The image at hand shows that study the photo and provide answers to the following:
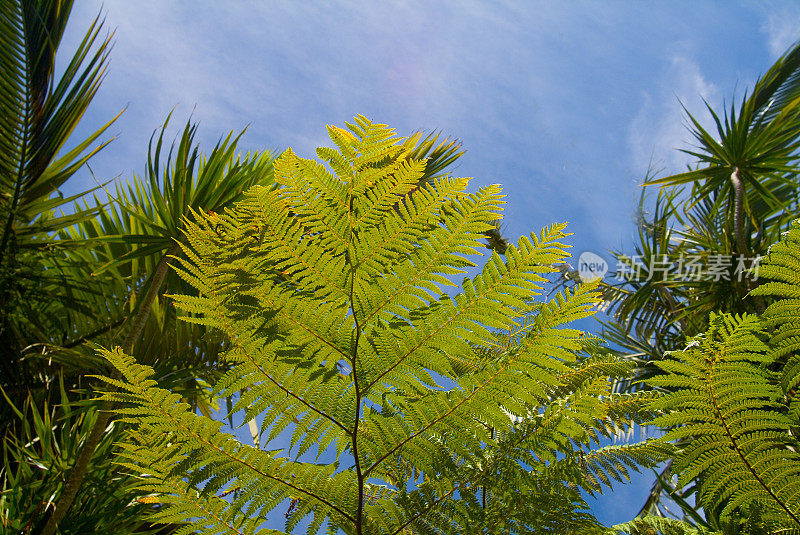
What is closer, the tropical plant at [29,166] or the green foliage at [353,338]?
the green foliage at [353,338]

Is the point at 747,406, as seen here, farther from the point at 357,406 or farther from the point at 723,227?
the point at 723,227

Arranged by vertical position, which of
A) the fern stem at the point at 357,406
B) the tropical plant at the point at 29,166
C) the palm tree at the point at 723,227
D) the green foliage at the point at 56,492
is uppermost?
the palm tree at the point at 723,227

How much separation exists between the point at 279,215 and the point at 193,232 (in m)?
0.18

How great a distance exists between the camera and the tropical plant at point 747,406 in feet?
2.74

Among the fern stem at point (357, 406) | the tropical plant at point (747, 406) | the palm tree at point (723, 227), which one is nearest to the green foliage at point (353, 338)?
the fern stem at point (357, 406)

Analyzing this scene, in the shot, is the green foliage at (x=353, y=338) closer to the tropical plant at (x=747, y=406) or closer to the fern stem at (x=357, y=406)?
the fern stem at (x=357, y=406)

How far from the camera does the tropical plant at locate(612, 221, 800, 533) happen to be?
83 centimetres

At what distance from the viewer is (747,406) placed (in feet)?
2.79

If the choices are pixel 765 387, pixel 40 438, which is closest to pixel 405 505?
pixel 765 387

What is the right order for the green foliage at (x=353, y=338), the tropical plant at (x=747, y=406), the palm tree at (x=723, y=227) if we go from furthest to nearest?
1. the palm tree at (x=723, y=227)
2. the tropical plant at (x=747, y=406)
3. the green foliage at (x=353, y=338)

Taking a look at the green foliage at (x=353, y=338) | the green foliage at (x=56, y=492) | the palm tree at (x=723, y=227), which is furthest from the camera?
the palm tree at (x=723, y=227)

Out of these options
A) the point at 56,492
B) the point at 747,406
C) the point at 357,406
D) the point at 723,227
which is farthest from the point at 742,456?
the point at 723,227

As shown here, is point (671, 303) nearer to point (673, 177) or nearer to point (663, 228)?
point (663, 228)

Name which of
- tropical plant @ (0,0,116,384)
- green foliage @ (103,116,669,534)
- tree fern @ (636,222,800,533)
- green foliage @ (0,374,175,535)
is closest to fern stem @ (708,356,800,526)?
tree fern @ (636,222,800,533)
